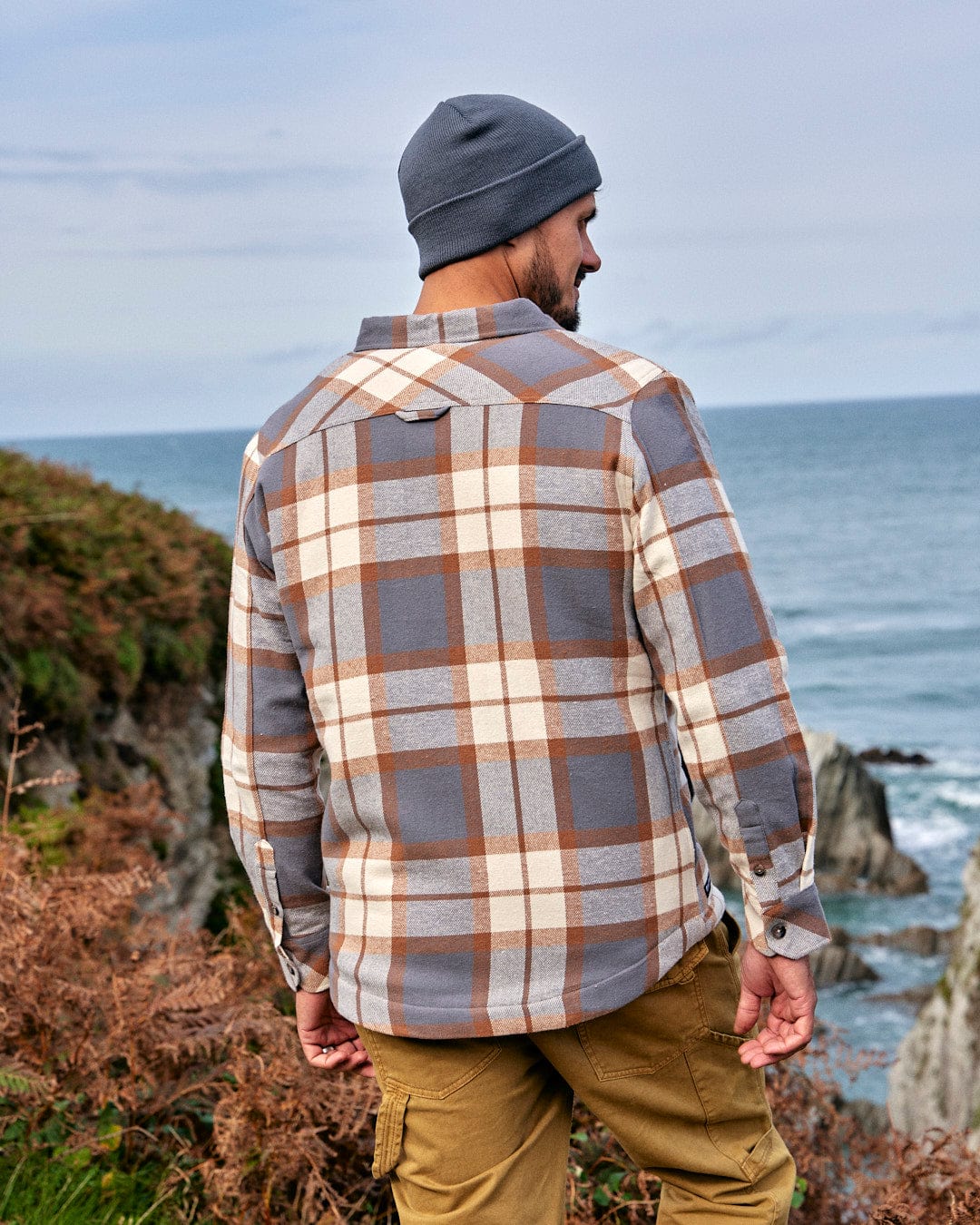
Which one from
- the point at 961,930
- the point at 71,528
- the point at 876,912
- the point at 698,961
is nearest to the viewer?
the point at 698,961

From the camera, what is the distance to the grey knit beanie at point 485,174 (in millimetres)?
2188

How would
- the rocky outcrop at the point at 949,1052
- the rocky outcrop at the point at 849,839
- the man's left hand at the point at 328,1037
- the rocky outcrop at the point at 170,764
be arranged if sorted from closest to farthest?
the man's left hand at the point at 328,1037 → the rocky outcrop at the point at 170,764 → the rocky outcrop at the point at 949,1052 → the rocky outcrop at the point at 849,839

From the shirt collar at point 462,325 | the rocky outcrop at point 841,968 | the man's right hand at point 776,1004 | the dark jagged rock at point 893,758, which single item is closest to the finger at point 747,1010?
the man's right hand at point 776,1004

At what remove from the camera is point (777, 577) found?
200 ft

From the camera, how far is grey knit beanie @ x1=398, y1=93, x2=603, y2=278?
7.18ft

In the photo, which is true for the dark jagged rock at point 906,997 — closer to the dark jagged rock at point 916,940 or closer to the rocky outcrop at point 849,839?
the dark jagged rock at point 916,940

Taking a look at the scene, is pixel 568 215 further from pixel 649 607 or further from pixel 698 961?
pixel 698 961

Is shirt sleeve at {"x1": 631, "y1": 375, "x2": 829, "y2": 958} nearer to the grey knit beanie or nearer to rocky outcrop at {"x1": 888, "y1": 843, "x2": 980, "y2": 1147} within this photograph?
the grey knit beanie

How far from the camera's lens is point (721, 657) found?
1.99 metres

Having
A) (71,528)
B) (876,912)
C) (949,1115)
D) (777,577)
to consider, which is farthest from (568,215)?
(777,577)

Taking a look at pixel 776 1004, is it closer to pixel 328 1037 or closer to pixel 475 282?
pixel 328 1037

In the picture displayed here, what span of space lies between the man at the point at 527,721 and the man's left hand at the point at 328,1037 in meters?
0.28

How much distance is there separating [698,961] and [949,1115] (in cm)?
754

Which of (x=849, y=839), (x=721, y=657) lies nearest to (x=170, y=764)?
(x=721, y=657)
